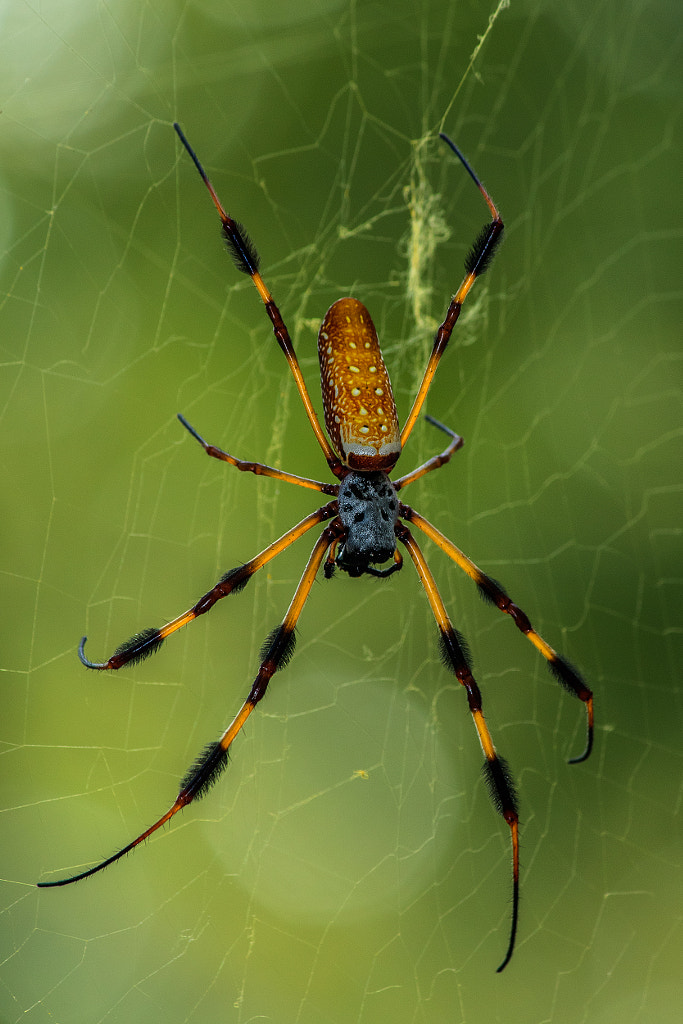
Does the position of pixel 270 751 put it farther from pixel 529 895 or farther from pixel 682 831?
pixel 682 831

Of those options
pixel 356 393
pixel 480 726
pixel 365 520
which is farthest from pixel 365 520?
pixel 480 726

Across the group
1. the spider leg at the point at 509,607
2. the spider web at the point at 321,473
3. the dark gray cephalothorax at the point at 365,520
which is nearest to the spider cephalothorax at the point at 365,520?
the dark gray cephalothorax at the point at 365,520

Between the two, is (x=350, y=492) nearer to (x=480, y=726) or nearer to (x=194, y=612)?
(x=194, y=612)

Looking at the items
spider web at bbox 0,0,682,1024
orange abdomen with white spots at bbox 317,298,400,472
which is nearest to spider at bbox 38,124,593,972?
orange abdomen with white spots at bbox 317,298,400,472

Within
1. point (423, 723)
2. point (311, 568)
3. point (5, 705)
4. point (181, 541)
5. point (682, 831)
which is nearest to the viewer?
point (311, 568)

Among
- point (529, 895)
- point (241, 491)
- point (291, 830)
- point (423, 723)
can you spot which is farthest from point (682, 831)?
point (241, 491)
